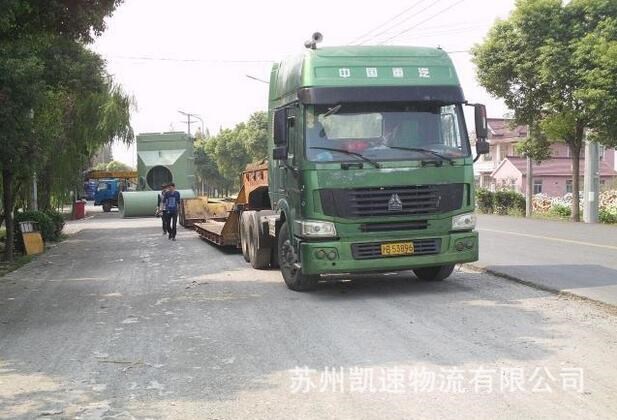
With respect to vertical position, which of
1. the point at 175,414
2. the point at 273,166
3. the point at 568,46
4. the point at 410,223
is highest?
the point at 568,46

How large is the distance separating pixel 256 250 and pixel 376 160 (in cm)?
396

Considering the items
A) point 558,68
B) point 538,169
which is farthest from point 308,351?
point 538,169

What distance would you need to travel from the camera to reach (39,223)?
1934 cm

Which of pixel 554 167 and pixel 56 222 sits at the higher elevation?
pixel 554 167

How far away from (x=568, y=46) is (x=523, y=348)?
1810 cm

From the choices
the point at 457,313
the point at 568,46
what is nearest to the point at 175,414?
the point at 457,313

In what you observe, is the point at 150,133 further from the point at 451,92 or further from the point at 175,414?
the point at 175,414

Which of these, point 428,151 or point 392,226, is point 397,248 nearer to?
point 392,226

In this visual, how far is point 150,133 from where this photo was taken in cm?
3148

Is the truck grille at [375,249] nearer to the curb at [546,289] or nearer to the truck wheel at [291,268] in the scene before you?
the truck wheel at [291,268]

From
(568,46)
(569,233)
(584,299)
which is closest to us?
(584,299)

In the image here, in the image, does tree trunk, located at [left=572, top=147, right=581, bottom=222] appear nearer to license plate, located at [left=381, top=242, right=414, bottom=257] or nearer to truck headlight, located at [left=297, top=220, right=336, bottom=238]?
license plate, located at [left=381, top=242, right=414, bottom=257]

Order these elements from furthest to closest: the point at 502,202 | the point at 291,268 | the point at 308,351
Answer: the point at 502,202 → the point at 291,268 → the point at 308,351

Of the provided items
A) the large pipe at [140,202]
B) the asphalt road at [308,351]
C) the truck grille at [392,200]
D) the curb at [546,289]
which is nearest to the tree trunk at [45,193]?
the large pipe at [140,202]
